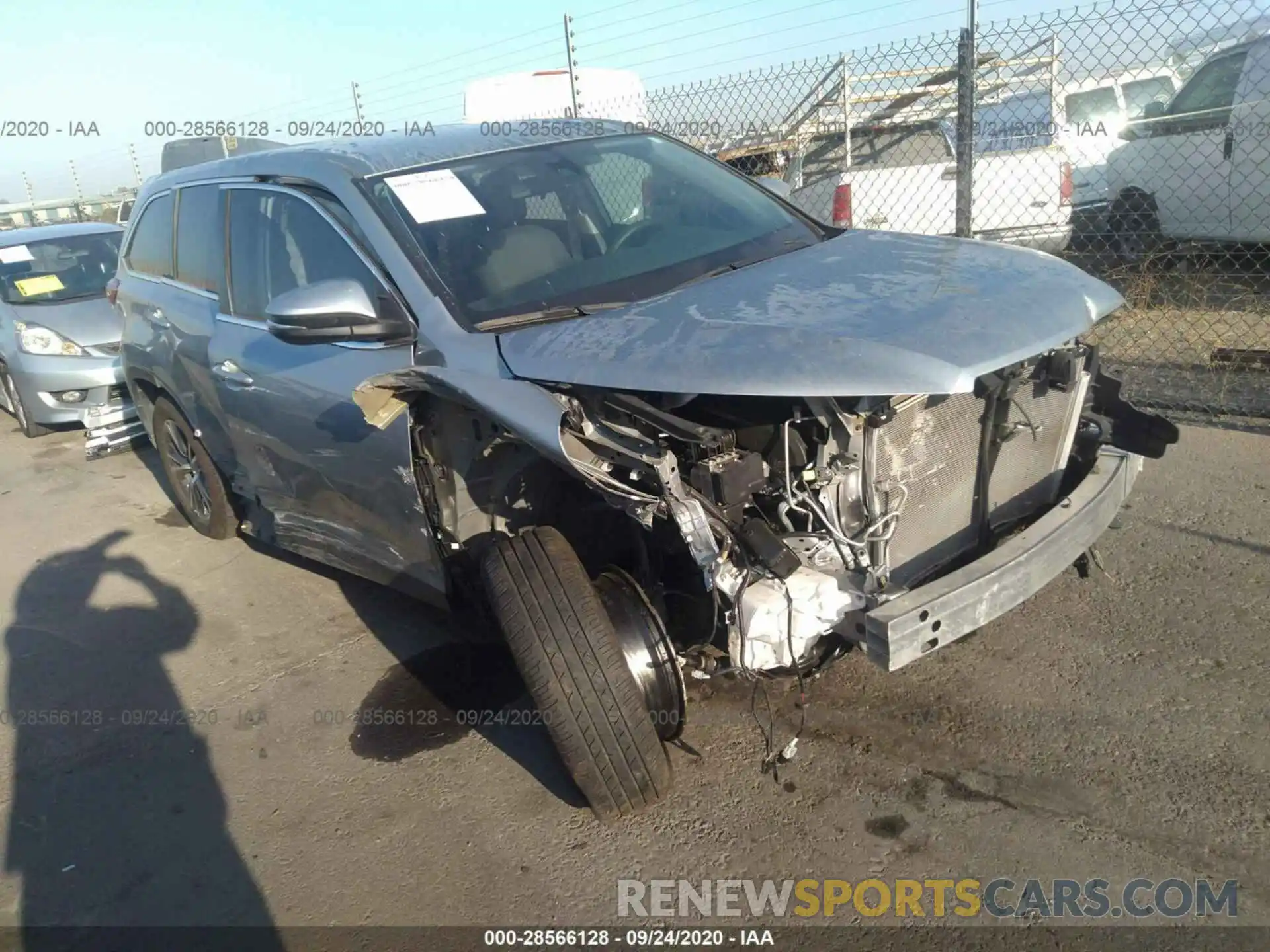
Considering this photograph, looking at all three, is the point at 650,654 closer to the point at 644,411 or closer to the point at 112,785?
the point at 644,411

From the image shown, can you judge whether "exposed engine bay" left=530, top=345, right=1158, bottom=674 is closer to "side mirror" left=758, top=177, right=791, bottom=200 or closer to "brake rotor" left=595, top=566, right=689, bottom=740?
"brake rotor" left=595, top=566, right=689, bottom=740

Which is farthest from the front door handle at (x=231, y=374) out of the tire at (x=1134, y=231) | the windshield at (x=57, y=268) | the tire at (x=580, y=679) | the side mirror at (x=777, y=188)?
the tire at (x=1134, y=231)

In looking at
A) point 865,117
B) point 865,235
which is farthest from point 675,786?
point 865,117

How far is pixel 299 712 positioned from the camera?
3.52 metres

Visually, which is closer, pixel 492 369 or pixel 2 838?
pixel 492 369

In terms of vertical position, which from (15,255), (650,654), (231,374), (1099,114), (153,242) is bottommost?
(650,654)

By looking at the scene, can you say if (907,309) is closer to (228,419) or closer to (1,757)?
(228,419)

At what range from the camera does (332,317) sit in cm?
287

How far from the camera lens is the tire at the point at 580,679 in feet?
8.30

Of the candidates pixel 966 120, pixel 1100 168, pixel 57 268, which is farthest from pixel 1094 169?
pixel 57 268

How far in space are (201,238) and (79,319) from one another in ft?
12.6

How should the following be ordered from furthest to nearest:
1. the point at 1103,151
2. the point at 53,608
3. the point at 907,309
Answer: the point at 1103,151, the point at 53,608, the point at 907,309

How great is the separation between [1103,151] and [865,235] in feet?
24.3

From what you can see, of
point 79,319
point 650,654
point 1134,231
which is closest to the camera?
point 650,654
